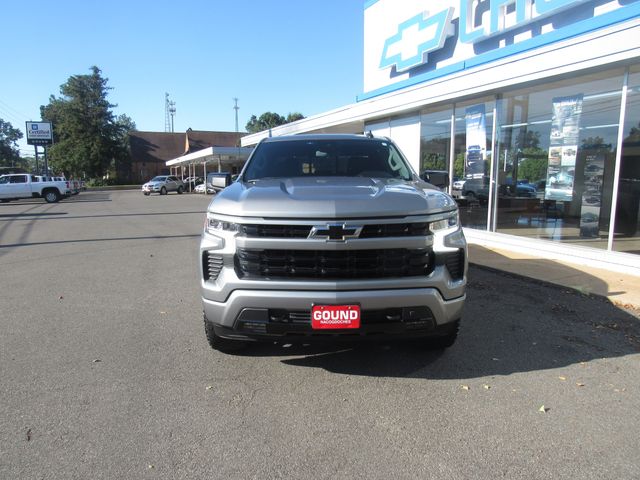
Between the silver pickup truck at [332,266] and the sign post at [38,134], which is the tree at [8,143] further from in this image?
the silver pickup truck at [332,266]

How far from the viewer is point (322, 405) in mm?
3348

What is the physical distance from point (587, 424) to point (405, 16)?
1297 cm

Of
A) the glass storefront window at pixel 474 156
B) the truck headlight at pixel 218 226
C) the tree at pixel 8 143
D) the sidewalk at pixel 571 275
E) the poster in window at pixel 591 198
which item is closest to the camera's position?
the truck headlight at pixel 218 226

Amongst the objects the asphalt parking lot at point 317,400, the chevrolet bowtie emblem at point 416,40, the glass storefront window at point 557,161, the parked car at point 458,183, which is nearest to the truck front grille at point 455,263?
the asphalt parking lot at point 317,400

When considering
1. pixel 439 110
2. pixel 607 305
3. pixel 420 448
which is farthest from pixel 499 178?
pixel 420 448

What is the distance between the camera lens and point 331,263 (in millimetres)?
3396

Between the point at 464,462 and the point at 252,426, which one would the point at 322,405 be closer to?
the point at 252,426

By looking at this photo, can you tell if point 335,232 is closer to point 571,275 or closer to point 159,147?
point 571,275

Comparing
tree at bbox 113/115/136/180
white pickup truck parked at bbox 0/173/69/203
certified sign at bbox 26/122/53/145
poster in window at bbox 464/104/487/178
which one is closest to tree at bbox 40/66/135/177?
tree at bbox 113/115/136/180

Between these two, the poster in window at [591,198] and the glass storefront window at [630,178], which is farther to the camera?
the poster in window at [591,198]

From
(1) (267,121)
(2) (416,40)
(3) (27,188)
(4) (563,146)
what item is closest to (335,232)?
(4) (563,146)

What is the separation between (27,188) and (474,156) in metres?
28.4

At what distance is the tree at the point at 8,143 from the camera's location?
96.5 meters

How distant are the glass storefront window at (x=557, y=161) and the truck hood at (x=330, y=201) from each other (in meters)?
6.69
